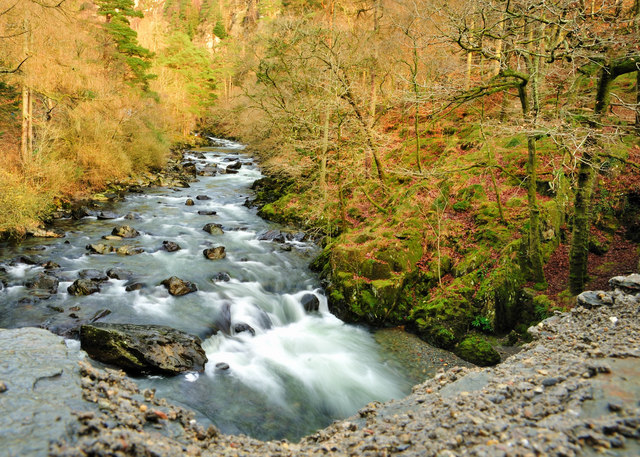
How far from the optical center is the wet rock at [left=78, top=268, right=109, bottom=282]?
11023 mm

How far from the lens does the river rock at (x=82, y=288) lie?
33.0 ft

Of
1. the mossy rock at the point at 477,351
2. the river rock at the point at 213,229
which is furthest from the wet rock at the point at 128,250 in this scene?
the mossy rock at the point at 477,351

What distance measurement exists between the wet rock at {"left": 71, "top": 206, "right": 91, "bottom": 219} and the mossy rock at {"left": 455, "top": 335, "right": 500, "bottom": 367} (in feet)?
57.8

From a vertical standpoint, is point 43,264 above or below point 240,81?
below

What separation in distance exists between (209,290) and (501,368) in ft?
29.2

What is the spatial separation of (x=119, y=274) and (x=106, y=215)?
7.79 meters

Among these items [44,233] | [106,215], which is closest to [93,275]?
[44,233]

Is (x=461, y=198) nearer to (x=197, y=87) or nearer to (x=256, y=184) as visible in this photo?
(x=256, y=184)

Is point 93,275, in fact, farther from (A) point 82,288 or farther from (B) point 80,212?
(B) point 80,212

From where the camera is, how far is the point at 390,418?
181 inches

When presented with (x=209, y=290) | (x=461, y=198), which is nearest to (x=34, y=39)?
(x=209, y=290)

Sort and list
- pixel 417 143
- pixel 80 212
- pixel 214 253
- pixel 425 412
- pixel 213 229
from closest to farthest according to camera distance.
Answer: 1. pixel 425 412
2. pixel 214 253
3. pixel 417 143
4. pixel 213 229
5. pixel 80 212

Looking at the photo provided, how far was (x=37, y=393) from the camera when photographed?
3766 millimetres

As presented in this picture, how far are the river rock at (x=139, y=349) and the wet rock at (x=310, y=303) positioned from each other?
4142mm
